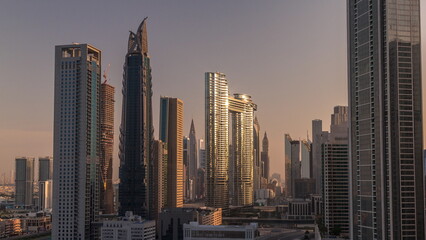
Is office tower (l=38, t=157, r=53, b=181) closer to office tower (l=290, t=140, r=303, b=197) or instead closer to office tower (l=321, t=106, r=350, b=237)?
office tower (l=290, t=140, r=303, b=197)

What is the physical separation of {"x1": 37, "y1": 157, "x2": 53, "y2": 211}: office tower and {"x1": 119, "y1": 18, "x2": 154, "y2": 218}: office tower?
2108 inches

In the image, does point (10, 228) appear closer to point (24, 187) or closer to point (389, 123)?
point (24, 187)

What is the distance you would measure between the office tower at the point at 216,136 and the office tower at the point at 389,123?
93.3 m

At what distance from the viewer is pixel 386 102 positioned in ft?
137

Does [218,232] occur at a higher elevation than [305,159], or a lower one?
lower

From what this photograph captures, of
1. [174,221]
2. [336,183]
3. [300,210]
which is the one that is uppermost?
[336,183]

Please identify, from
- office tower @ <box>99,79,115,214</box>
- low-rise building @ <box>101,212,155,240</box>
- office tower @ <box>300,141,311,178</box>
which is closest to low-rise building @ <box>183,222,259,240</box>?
low-rise building @ <box>101,212,155,240</box>

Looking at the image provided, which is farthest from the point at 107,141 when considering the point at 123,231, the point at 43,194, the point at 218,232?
the point at 218,232

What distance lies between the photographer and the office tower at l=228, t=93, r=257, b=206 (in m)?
152

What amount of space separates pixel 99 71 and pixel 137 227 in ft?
80.3

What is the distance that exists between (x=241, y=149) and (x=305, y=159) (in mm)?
39302

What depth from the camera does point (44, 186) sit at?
157625 mm

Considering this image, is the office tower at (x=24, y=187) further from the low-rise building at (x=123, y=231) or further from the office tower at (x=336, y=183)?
the office tower at (x=336, y=183)

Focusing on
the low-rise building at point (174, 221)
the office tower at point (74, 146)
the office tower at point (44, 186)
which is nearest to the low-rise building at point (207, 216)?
the low-rise building at point (174, 221)
